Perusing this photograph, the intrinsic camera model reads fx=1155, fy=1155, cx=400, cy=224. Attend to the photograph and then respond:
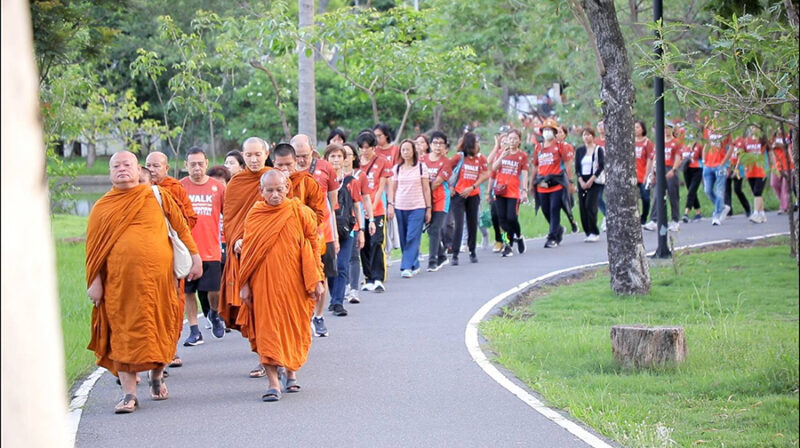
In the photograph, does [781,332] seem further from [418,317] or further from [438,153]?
[438,153]

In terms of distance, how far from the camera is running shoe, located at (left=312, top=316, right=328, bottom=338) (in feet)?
38.0

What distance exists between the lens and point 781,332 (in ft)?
35.5

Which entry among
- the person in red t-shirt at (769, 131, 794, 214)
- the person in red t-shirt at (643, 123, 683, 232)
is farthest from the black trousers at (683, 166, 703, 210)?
the person in red t-shirt at (769, 131, 794, 214)

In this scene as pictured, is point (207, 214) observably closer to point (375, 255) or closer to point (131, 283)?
point (131, 283)

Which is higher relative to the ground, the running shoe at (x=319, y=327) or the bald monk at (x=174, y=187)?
the bald monk at (x=174, y=187)

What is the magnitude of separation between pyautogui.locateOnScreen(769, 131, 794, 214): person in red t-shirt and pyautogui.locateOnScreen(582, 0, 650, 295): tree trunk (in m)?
1.87

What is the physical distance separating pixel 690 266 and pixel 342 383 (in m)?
8.77

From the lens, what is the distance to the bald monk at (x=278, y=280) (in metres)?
8.77

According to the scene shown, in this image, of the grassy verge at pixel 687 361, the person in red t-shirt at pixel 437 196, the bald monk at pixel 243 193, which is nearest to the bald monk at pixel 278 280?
the bald monk at pixel 243 193

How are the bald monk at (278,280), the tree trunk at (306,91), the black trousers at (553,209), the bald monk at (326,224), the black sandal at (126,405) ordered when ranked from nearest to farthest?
the black sandal at (126,405)
the bald monk at (278,280)
the bald monk at (326,224)
the tree trunk at (306,91)
the black trousers at (553,209)

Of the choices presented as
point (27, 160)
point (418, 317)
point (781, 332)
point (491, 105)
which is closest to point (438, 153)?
point (418, 317)

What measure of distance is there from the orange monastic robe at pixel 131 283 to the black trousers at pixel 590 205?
12416 millimetres

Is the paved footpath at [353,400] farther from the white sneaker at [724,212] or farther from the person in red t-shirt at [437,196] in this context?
the white sneaker at [724,212]

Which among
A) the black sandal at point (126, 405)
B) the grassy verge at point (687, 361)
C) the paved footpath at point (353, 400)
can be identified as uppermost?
the black sandal at point (126, 405)
